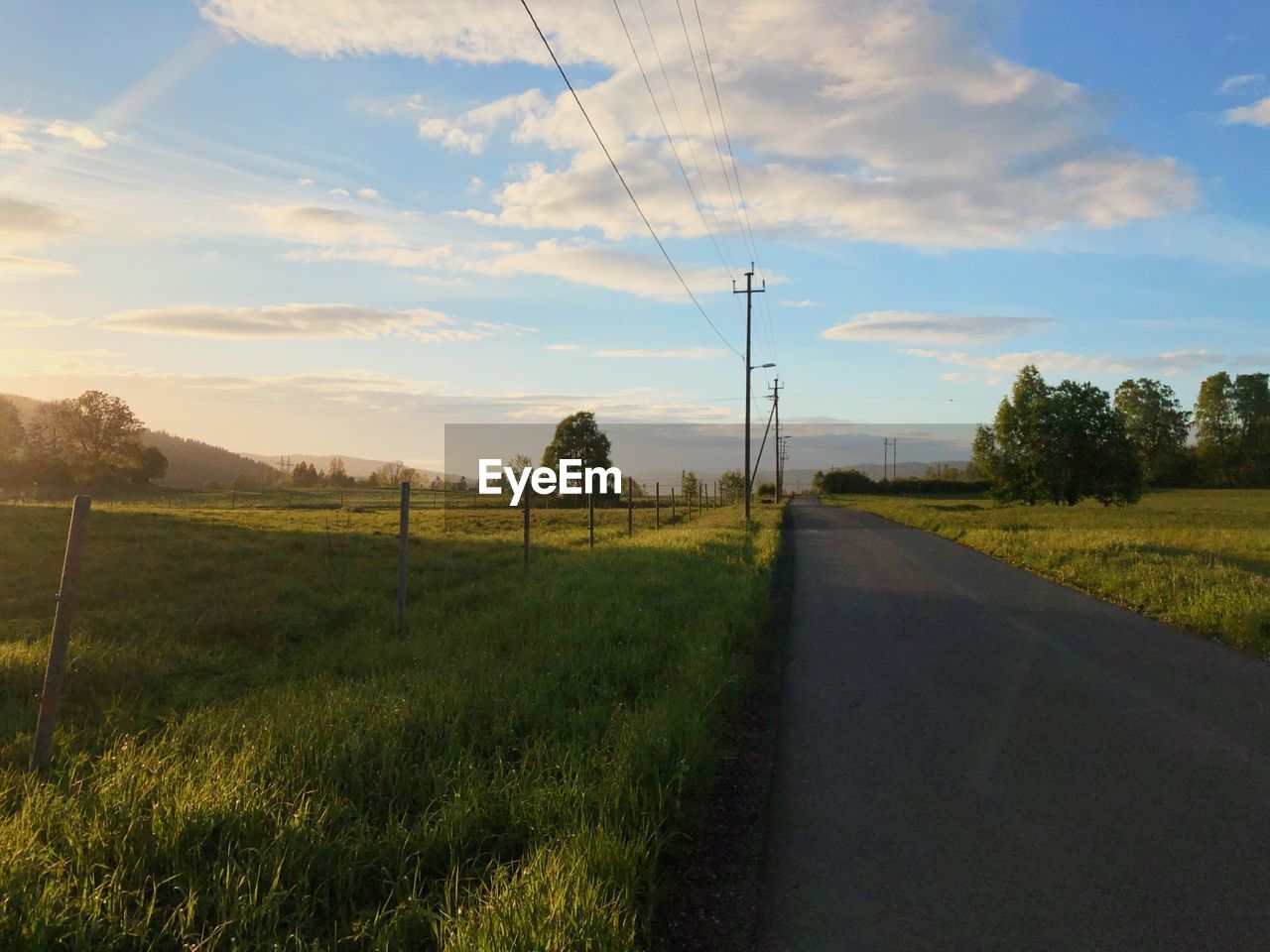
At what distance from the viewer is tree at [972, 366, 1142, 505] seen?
58.4 m

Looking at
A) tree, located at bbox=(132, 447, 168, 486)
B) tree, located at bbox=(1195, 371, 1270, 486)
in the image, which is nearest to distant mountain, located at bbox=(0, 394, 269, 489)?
tree, located at bbox=(132, 447, 168, 486)

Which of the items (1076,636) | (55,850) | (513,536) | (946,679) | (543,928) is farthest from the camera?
(513,536)

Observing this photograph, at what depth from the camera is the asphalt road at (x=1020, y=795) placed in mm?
3320

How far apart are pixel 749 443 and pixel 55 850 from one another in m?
35.9

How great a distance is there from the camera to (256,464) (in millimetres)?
173750

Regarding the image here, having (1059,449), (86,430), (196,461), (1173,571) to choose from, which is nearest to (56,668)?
(1173,571)

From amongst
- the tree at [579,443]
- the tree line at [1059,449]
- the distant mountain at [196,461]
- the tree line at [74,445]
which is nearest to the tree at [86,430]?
the tree line at [74,445]

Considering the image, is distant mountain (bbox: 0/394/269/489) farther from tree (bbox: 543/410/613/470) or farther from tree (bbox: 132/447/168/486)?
tree (bbox: 543/410/613/470)

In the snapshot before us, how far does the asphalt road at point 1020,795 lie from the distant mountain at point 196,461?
13912 centimetres

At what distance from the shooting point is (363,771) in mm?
4465

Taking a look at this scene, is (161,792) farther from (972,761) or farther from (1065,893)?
(972,761)

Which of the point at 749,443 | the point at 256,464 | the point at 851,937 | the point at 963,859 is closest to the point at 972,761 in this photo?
the point at 963,859

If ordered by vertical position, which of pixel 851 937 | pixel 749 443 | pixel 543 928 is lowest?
pixel 851 937

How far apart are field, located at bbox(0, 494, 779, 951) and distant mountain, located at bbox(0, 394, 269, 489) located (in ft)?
444
